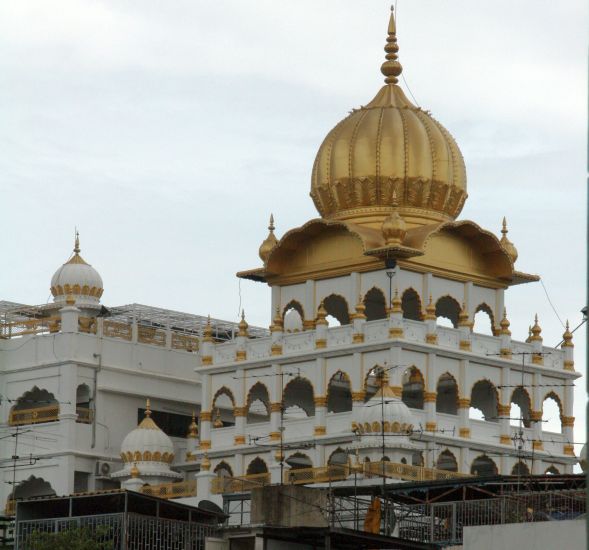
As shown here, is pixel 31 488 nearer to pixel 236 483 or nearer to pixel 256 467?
pixel 256 467

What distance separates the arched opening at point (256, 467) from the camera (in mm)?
83938

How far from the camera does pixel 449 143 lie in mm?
86750

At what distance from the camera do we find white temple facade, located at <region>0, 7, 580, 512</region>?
82062mm

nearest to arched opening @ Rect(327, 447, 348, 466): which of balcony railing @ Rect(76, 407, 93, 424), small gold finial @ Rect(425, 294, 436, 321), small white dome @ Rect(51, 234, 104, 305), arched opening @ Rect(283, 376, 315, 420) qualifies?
arched opening @ Rect(283, 376, 315, 420)

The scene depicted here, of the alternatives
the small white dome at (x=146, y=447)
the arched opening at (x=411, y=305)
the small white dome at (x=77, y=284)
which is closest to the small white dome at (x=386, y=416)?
the arched opening at (x=411, y=305)

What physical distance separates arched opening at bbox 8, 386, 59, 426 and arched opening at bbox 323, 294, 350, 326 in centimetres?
1031

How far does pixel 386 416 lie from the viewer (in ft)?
259

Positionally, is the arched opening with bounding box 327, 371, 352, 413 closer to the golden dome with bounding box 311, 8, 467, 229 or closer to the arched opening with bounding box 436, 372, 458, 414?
the arched opening with bounding box 436, 372, 458, 414

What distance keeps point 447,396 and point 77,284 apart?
1495cm

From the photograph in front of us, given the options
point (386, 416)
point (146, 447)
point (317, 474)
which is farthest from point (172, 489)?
point (386, 416)

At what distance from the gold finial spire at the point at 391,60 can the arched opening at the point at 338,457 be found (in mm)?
14220

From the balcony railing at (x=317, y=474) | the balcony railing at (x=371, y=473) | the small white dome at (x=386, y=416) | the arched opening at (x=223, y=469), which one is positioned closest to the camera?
the balcony railing at (x=371, y=473)

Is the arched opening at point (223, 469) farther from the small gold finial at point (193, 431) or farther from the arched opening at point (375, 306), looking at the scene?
the arched opening at point (375, 306)

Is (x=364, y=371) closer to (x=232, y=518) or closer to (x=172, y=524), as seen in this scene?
(x=232, y=518)
